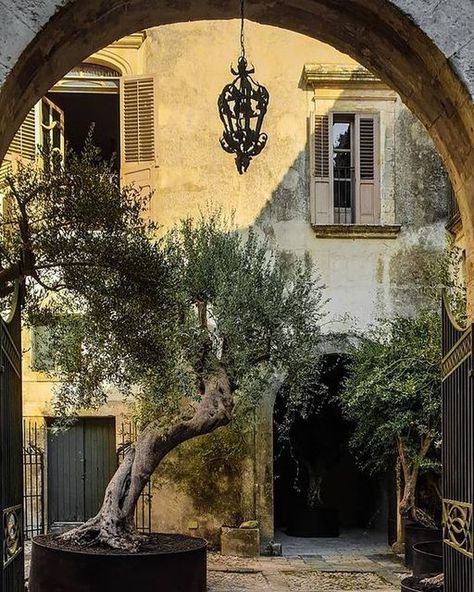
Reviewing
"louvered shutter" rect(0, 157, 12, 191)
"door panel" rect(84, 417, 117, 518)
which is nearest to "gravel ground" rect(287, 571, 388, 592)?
"door panel" rect(84, 417, 117, 518)

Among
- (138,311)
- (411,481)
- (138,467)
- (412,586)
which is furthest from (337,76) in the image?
(412,586)

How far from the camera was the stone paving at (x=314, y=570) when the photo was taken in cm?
1000

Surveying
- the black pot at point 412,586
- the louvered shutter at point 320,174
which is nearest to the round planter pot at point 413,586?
the black pot at point 412,586

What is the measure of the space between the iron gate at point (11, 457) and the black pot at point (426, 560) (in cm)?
526

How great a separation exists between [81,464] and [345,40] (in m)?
10.7

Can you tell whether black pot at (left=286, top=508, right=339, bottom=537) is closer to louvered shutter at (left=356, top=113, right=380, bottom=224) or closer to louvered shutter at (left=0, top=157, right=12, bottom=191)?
louvered shutter at (left=356, top=113, right=380, bottom=224)

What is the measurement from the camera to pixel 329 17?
13.3ft

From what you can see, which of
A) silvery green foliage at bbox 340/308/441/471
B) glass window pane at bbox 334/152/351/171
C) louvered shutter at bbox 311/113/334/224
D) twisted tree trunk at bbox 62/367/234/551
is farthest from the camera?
glass window pane at bbox 334/152/351/171

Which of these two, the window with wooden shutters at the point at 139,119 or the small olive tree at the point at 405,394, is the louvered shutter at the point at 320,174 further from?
the window with wooden shutters at the point at 139,119

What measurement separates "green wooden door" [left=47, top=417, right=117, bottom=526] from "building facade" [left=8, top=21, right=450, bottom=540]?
5 cm

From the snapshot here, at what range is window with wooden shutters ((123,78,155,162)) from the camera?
43.2ft

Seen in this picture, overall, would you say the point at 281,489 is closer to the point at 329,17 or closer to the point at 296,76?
the point at 296,76

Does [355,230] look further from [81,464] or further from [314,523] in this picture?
[81,464]

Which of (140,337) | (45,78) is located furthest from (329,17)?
(140,337)
